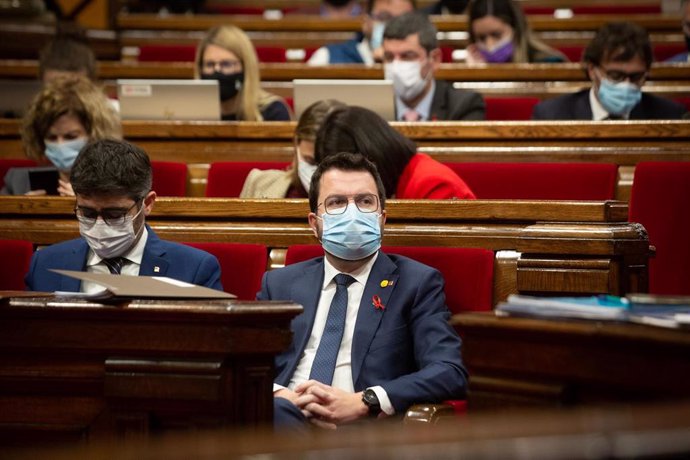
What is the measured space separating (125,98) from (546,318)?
202 cm

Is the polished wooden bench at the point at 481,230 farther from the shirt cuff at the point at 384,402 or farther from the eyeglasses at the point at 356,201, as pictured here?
the shirt cuff at the point at 384,402

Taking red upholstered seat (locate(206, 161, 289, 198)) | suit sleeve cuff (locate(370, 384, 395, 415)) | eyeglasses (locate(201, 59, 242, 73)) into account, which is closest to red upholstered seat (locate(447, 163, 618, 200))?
red upholstered seat (locate(206, 161, 289, 198))

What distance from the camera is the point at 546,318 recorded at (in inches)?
48.6

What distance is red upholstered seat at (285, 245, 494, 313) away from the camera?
72.4 inches

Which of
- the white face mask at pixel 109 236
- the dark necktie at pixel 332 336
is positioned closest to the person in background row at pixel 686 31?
the dark necktie at pixel 332 336

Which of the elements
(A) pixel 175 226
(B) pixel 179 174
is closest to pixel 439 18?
(B) pixel 179 174

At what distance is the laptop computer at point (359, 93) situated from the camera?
109 inches

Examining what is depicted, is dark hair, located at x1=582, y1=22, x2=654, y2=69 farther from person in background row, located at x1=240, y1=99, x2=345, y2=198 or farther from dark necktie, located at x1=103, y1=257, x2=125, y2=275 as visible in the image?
dark necktie, located at x1=103, y1=257, x2=125, y2=275

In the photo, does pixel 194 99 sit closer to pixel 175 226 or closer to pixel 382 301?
pixel 175 226

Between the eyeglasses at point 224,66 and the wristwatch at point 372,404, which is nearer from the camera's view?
the wristwatch at point 372,404

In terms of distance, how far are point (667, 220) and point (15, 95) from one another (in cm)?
180

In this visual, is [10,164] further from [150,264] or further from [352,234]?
[352,234]

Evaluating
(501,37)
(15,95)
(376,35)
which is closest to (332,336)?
(15,95)

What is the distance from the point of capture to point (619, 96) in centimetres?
295
